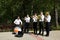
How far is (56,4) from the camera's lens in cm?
4400

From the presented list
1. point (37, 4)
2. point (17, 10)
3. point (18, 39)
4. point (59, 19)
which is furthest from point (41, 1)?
point (18, 39)

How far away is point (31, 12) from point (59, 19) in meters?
10.1

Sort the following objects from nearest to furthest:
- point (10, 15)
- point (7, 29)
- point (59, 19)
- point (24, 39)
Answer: point (24, 39), point (7, 29), point (10, 15), point (59, 19)

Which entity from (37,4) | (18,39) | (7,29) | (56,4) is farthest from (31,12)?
(18,39)

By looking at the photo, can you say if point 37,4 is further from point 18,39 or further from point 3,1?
point 18,39

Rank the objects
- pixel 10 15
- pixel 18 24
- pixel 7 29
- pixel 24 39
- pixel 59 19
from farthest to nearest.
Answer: pixel 59 19 → pixel 10 15 → pixel 7 29 → pixel 18 24 → pixel 24 39

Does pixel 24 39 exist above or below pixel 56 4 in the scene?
below

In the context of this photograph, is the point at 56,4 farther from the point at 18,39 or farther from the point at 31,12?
the point at 18,39

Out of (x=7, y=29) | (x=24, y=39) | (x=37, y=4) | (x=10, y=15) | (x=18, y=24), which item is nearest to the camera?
(x=24, y=39)

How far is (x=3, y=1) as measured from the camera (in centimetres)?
4269

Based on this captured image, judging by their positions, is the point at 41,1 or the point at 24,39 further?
the point at 41,1

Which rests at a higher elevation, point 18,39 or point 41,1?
point 41,1

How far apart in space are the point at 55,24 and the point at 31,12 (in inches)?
229

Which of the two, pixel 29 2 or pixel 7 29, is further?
pixel 29 2
